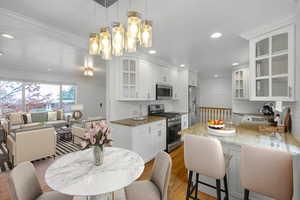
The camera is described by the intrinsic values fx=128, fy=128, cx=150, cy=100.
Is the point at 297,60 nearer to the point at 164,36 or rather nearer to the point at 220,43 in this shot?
the point at 220,43

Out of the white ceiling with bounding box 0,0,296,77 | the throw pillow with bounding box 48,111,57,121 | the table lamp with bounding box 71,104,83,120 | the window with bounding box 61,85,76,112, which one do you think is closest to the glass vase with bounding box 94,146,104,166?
the white ceiling with bounding box 0,0,296,77

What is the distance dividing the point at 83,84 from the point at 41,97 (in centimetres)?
198

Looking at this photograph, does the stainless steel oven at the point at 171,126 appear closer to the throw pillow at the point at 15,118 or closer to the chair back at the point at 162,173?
the chair back at the point at 162,173

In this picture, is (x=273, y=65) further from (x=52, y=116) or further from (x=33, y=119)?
(x=33, y=119)

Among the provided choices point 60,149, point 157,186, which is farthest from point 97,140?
point 60,149

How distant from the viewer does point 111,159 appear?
1394 millimetres

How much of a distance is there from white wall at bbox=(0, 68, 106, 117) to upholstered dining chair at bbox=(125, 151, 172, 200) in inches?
273

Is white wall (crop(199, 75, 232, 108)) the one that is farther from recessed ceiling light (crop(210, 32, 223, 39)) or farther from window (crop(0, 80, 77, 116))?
window (crop(0, 80, 77, 116))

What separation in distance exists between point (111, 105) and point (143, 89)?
2.95 feet

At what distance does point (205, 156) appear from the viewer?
4.73 ft

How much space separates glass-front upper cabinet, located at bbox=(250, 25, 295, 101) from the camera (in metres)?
1.62

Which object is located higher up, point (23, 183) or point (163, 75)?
point (163, 75)

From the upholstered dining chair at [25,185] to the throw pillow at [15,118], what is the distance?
5308 mm

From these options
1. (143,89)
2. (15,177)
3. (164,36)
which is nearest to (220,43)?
(164,36)
